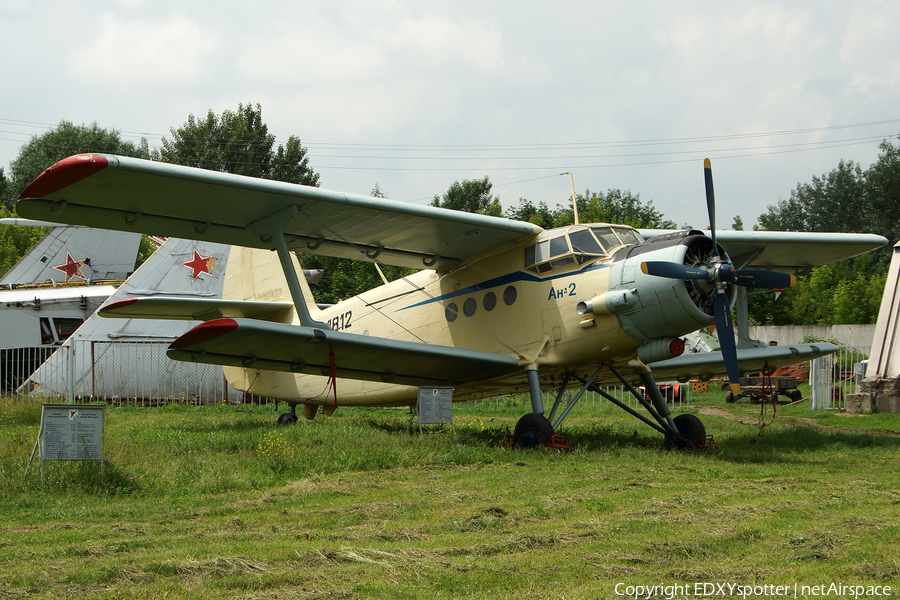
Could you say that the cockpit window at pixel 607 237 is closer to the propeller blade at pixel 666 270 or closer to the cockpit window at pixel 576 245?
the cockpit window at pixel 576 245

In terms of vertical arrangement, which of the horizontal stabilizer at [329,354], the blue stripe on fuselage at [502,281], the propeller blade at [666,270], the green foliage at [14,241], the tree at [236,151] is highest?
the tree at [236,151]

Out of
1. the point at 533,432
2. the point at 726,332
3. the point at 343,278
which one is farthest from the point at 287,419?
the point at 343,278

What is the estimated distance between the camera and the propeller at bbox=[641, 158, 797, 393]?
31.0 feet

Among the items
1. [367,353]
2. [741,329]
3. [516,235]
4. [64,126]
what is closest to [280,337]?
[367,353]

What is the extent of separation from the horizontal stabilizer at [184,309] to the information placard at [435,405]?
4155 mm

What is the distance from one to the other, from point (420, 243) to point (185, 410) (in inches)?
451

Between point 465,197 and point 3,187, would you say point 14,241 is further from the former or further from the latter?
point 465,197

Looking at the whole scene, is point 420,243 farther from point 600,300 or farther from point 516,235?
point 600,300

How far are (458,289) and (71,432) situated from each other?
6863 millimetres

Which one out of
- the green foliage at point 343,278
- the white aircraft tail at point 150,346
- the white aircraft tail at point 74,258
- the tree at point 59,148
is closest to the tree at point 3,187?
the tree at point 59,148

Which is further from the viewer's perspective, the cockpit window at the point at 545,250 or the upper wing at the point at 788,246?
the upper wing at the point at 788,246

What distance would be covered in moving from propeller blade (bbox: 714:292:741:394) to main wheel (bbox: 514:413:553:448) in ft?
8.64

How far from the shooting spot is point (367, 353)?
10828 millimetres

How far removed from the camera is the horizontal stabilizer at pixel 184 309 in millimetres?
11469
